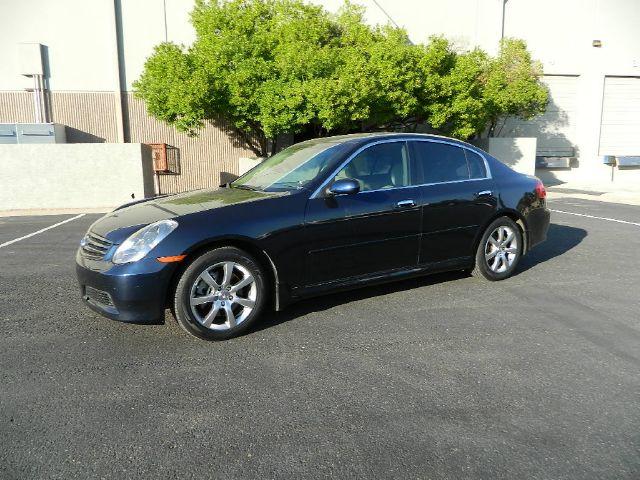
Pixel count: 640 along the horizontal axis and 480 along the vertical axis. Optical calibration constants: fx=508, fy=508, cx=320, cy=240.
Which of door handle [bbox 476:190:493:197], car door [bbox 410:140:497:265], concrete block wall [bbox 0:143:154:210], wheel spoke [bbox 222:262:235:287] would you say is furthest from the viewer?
concrete block wall [bbox 0:143:154:210]

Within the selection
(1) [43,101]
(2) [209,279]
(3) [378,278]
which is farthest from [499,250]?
(1) [43,101]

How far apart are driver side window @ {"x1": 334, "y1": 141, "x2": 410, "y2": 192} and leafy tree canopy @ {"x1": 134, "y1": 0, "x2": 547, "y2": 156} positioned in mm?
10484

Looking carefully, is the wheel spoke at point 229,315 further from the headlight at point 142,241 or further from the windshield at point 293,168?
the windshield at point 293,168

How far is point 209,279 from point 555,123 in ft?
76.9

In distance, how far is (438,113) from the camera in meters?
17.4

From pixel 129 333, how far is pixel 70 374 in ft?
2.41

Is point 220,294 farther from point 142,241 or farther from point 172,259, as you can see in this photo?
point 142,241

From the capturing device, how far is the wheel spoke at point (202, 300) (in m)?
3.79

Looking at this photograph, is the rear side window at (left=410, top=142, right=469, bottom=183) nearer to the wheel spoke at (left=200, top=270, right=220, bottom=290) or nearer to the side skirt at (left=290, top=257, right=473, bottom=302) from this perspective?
the side skirt at (left=290, top=257, right=473, bottom=302)

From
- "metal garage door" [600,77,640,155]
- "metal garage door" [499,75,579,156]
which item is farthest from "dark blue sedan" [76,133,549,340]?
"metal garage door" [600,77,640,155]

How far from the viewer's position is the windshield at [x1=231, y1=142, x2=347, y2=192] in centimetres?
446

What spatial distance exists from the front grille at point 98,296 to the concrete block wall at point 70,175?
11.0 meters

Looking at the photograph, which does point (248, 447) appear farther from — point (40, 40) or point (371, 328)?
point (40, 40)

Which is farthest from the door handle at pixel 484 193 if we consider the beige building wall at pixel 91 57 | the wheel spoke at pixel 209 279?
the beige building wall at pixel 91 57
